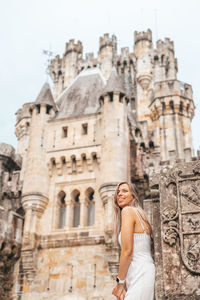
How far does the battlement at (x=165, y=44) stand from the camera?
37.6m

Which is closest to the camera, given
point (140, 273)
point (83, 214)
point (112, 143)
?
point (140, 273)

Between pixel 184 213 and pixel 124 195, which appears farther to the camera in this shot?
pixel 184 213

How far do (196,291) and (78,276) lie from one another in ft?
45.0

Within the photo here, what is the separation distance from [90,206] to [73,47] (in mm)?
24019

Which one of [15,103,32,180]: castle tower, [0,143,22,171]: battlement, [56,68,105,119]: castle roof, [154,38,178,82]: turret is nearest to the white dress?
[56,68,105,119]: castle roof

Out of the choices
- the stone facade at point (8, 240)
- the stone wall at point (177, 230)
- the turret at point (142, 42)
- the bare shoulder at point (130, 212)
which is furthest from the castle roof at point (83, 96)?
the bare shoulder at point (130, 212)

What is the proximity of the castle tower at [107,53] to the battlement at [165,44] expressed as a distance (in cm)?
449

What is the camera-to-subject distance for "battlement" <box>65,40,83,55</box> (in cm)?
4048

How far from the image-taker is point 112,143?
20.6m

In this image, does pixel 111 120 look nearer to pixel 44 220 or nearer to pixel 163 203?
pixel 44 220

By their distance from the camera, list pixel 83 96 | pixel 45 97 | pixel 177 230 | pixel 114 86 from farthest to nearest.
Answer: pixel 83 96, pixel 45 97, pixel 114 86, pixel 177 230

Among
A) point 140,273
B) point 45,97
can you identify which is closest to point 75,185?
point 45,97

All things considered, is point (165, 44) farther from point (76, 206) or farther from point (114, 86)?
point (76, 206)

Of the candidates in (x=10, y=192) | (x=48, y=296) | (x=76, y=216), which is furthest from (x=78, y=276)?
(x=10, y=192)
